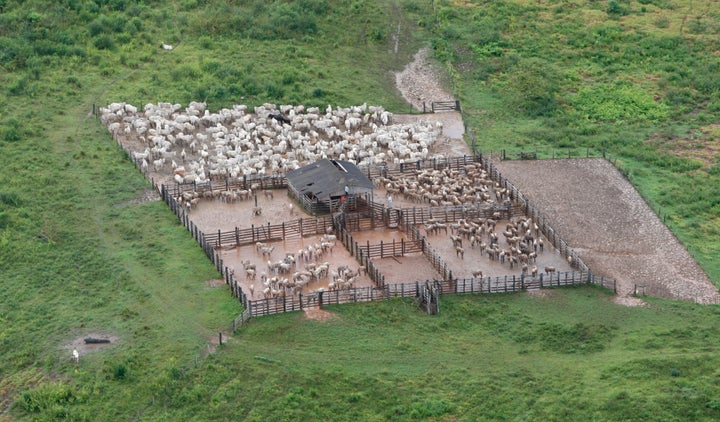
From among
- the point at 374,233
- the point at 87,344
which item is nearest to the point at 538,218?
the point at 374,233

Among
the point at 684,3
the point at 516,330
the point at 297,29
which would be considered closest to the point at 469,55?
the point at 297,29

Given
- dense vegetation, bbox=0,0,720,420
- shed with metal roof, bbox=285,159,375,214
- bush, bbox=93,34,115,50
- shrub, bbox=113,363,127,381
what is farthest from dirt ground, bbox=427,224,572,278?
bush, bbox=93,34,115,50

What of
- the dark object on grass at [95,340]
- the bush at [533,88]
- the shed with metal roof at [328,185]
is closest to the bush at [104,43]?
the shed with metal roof at [328,185]

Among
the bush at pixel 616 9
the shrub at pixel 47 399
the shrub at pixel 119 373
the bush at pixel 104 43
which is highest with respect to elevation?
the bush at pixel 616 9

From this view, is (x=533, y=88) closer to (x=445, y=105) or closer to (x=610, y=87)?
(x=610, y=87)

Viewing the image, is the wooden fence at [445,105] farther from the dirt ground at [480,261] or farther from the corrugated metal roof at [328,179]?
the dirt ground at [480,261]

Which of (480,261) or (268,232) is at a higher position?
(268,232)
